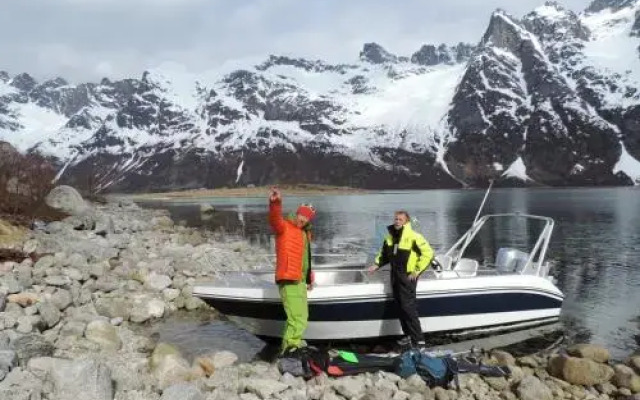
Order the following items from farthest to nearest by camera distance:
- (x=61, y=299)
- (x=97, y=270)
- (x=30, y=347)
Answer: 1. (x=97, y=270)
2. (x=61, y=299)
3. (x=30, y=347)

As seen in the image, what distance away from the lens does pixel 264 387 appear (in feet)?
33.0

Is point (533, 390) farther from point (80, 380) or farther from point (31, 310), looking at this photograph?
point (31, 310)

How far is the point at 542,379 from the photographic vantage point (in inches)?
485

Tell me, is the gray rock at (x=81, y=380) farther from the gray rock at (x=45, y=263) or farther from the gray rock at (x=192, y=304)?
the gray rock at (x=45, y=263)

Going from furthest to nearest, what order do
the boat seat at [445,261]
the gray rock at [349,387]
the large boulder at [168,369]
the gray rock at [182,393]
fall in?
the boat seat at [445,261] < the large boulder at [168,369] < the gray rock at [349,387] < the gray rock at [182,393]

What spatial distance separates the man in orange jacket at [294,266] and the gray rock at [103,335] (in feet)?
12.7

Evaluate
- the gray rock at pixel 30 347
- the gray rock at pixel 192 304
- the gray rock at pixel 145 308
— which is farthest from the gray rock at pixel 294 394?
the gray rock at pixel 192 304

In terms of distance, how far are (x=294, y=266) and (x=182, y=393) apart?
3579mm

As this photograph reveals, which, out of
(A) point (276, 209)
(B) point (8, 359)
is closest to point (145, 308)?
(A) point (276, 209)

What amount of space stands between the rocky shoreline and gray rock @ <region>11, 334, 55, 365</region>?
25 mm

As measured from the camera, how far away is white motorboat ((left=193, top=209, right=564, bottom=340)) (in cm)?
1377

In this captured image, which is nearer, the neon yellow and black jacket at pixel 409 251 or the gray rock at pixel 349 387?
the gray rock at pixel 349 387

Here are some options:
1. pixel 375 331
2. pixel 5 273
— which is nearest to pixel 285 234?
pixel 375 331

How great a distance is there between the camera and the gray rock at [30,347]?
1032 centimetres
